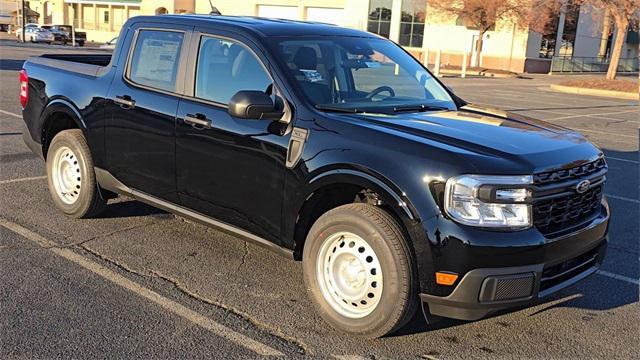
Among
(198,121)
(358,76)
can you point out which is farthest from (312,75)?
(198,121)

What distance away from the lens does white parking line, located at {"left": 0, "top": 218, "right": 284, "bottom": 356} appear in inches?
144

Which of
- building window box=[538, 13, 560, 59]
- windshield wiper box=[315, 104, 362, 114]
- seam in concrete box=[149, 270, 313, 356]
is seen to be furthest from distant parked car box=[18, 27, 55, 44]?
windshield wiper box=[315, 104, 362, 114]

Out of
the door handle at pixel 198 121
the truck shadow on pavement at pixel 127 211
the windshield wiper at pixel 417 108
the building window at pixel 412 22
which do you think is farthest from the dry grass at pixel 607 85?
the door handle at pixel 198 121

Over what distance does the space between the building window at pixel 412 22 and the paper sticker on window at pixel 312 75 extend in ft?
160

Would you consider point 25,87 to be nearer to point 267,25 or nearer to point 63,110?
point 63,110

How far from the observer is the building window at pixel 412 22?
51125mm

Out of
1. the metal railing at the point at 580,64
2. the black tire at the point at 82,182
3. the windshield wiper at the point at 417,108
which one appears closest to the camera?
the windshield wiper at the point at 417,108

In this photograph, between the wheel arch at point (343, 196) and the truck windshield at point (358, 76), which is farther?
the truck windshield at point (358, 76)

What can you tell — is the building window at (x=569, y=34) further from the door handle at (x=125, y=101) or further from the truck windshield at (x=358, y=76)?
the door handle at (x=125, y=101)

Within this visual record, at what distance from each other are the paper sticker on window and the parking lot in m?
1.46

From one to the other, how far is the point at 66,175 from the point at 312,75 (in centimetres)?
282

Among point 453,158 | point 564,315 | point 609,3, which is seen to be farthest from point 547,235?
point 609,3

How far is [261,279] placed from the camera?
4.65m

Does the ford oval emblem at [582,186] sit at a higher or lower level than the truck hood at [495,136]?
lower
